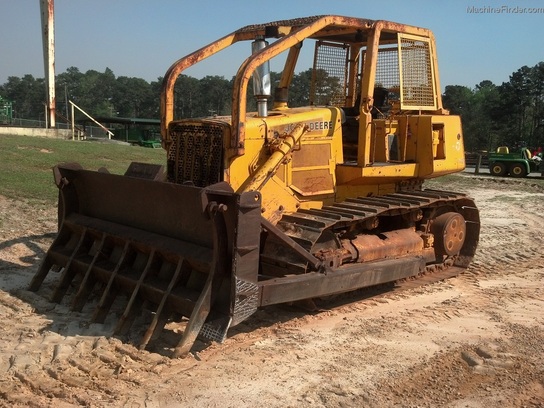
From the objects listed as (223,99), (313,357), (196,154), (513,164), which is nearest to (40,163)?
(196,154)

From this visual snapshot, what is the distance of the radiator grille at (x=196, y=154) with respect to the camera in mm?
5758

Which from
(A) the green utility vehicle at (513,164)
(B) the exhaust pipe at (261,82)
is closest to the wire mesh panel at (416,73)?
(B) the exhaust pipe at (261,82)

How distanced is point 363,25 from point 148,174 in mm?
2771

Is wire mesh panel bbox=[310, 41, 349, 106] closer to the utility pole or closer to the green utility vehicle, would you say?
the green utility vehicle

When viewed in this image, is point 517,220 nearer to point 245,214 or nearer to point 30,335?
point 245,214

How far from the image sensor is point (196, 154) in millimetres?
5984

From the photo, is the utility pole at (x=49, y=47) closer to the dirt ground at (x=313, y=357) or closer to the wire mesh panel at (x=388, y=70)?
the dirt ground at (x=313, y=357)

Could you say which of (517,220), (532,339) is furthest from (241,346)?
(517,220)

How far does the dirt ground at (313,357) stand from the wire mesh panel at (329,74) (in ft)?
8.98

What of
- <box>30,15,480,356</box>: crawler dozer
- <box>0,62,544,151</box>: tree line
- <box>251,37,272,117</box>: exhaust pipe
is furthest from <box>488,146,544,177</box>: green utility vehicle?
<box>251,37,272,117</box>: exhaust pipe

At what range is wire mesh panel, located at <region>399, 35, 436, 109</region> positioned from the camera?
7.03 m

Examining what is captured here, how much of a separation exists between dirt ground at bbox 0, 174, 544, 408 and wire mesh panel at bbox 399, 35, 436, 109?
2261 mm

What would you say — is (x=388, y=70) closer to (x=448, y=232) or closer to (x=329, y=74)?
(x=329, y=74)

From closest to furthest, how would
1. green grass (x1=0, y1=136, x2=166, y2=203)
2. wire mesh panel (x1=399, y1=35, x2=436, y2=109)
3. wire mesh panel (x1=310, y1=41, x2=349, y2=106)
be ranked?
wire mesh panel (x1=399, y1=35, x2=436, y2=109), wire mesh panel (x1=310, y1=41, x2=349, y2=106), green grass (x1=0, y1=136, x2=166, y2=203)
